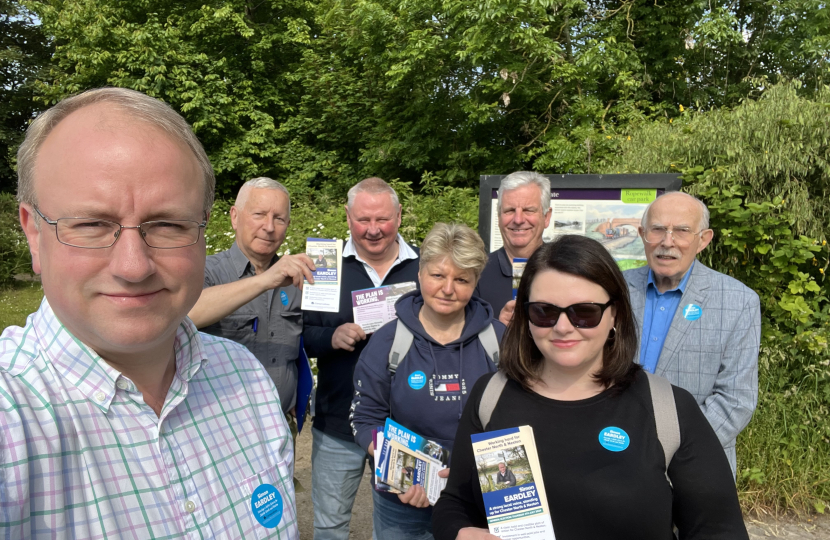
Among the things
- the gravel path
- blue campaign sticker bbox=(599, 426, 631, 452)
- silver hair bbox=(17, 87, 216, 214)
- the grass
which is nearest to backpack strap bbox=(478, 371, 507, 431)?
blue campaign sticker bbox=(599, 426, 631, 452)

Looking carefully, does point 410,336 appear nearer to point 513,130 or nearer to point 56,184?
point 56,184

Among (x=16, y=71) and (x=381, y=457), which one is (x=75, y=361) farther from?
(x=16, y=71)

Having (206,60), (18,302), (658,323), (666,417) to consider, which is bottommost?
(18,302)

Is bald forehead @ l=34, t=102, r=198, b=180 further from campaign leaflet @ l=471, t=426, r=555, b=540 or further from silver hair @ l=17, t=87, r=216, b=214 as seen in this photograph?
campaign leaflet @ l=471, t=426, r=555, b=540

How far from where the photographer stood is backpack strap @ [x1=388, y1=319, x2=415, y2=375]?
9.38 ft

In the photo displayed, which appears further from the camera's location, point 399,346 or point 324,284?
point 324,284

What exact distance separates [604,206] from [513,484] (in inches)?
122

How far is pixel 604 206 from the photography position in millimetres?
4508

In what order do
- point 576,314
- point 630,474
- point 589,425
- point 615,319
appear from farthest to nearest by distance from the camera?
1. point 615,319
2. point 576,314
3. point 589,425
4. point 630,474

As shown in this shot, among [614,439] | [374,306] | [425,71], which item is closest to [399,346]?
[374,306]

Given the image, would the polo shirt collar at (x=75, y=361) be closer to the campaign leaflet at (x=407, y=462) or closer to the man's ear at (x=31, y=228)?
the man's ear at (x=31, y=228)

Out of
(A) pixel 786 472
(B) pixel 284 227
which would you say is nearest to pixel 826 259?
(A) pixel 786 472

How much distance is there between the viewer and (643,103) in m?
11.6

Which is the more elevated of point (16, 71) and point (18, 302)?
point (16, 71)
